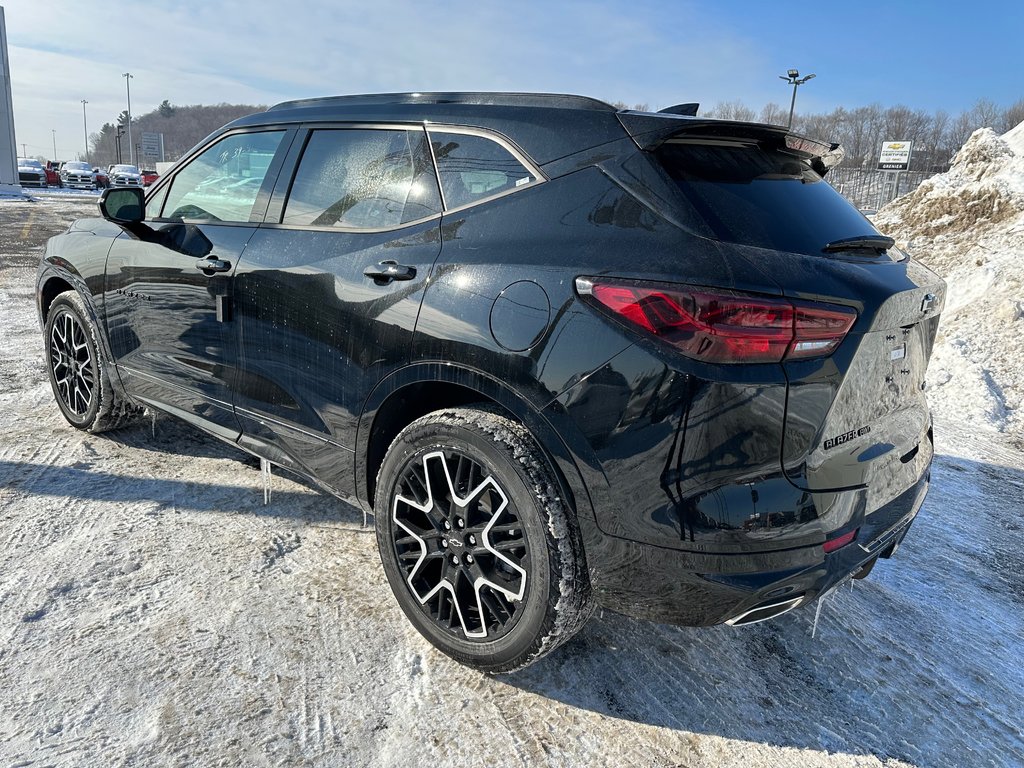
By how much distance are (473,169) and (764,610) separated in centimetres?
172

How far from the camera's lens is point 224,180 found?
3.54 meters

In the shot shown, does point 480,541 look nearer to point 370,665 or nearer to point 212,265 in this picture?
point 370,665

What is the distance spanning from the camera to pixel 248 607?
2.80 m

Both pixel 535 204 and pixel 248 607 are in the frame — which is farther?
pixel 248 607

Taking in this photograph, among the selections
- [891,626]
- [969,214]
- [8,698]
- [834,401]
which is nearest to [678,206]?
[834,401]

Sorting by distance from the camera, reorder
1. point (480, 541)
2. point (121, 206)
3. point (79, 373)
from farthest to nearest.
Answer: point (79, 373) → point (121, 206) → point (480, 541)

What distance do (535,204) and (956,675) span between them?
2333 millimetres

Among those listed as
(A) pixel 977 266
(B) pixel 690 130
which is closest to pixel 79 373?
(B) pixel 690 130

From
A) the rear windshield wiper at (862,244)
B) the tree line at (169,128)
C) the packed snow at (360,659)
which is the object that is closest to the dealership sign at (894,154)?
the packed snow at (360,659)

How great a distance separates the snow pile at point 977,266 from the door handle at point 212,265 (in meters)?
5.56

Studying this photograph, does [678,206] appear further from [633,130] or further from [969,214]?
[969,214]

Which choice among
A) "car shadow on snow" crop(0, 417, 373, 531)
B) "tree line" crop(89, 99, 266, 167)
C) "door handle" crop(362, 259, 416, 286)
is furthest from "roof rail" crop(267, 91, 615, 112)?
"tree line" crop(89, 99, 266, 167)

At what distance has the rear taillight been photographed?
191 centimetres

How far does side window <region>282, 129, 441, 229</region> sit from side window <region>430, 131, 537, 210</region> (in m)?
0.06
